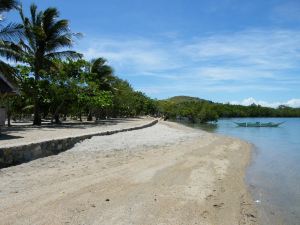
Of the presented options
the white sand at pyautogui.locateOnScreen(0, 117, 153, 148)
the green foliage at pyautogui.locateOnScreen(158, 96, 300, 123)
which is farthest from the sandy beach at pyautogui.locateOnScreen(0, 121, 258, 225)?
the green foliage at pyautogui.locateOnScreen(158, 96, 300, 123)

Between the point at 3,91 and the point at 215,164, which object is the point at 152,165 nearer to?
the point at 215,164

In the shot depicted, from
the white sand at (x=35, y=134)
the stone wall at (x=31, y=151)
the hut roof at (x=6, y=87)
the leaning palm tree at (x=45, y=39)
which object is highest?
the leaning palm tree at (x=45, y=39)

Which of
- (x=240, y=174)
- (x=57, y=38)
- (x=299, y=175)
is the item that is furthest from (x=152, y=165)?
(x=57, y=38)

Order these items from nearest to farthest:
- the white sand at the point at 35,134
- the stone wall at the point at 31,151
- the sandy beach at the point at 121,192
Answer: the sandy beach at the point at 121,192
the stone wall at the point at 31,151
the white sand at the point at 35,134

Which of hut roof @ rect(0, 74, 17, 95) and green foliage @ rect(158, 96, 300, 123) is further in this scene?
green foliage @ rect(158, 96, 300, 123)

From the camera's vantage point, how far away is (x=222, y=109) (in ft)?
477

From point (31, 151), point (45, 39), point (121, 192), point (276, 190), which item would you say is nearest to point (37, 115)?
point (45, 39)

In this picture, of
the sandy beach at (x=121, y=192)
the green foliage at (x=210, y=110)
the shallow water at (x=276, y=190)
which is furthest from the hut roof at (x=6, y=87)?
the green foliage at (x=210, y=110)

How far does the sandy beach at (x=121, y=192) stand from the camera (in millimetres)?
6828

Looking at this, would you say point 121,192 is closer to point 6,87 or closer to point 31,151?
point 31,151

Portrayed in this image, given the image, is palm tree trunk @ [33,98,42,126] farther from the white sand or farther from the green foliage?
the green foliage

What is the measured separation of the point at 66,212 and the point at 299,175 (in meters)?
10.2

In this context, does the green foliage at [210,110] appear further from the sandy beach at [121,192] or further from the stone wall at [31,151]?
the sandy beach at [121,192]

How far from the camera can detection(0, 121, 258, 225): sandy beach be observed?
22.4 ft
